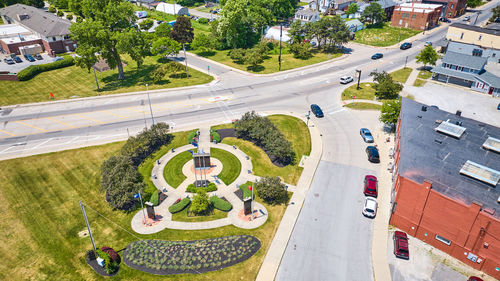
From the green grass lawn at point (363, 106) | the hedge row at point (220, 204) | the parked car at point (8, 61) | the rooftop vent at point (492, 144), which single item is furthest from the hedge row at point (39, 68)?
the rooftop vent at point (492, 144)

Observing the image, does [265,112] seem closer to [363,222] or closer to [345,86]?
[345,86]

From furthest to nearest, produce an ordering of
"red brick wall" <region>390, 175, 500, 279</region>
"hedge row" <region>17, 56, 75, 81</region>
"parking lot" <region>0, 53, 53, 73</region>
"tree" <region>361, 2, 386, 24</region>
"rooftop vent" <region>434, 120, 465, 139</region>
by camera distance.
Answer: "tree" <region>361, 2, 386, 24</region> → "parking lot" <region>0, 53, 53, 73</region> → "hedge row" <region>17, 56, 75, 81</region> → "rooftop vent" <region>434, 120, 465, 139</region> → "red brick wall" <region>390, 175, 500, 279</region>

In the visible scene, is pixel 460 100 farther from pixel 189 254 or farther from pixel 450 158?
pixel 189 254

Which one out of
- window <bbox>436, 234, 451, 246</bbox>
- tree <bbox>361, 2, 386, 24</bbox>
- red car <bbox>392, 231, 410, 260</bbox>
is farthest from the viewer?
tree <bbox>361, 2, 386, 24</bbox>

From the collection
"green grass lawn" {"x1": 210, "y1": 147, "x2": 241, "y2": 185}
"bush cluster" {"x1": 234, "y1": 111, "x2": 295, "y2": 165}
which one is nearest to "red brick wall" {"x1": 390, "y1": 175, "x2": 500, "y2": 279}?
"bush cluster" {"x1": 234, "y1": 111, "x2": 295, "y2": 165}

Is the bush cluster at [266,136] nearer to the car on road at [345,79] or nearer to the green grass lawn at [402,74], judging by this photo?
the car on road at [345,79]

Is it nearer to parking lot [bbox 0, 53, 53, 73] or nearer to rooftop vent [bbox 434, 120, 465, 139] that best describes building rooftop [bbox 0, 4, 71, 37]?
parking lot [bbox 0, 53, 53, 73]
